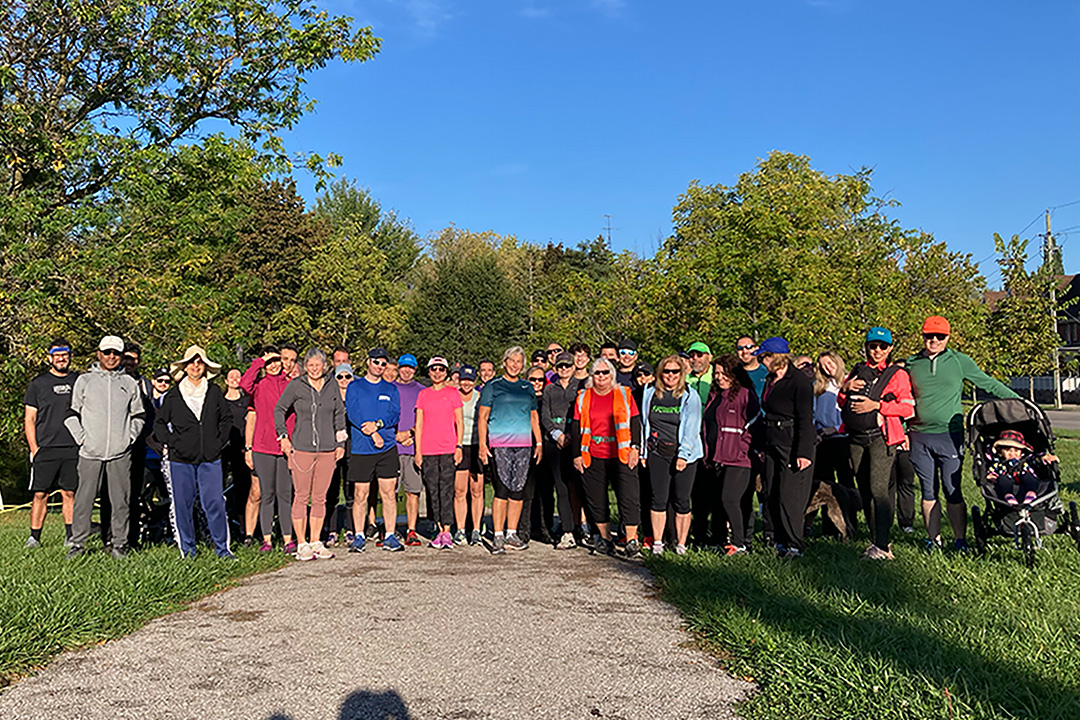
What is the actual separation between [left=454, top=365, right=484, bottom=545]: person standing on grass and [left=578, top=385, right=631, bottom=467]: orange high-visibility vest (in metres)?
1.26

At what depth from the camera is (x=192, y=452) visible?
8586 mm

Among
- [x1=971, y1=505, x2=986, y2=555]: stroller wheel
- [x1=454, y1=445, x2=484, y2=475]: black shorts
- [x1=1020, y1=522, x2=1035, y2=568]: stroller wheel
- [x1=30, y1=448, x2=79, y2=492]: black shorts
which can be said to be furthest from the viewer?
[x1=454, y1=445, x2=484, y2=475]: black shorts

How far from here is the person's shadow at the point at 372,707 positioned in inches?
169

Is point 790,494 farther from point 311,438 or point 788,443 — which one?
point 311,438

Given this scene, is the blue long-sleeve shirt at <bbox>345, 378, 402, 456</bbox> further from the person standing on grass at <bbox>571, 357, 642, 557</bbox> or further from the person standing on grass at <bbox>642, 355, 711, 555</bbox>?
the person standing on grass at <bbox>642, 355, 711, 555</bbox>

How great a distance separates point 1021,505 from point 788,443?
1.89m

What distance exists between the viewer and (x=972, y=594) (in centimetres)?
639

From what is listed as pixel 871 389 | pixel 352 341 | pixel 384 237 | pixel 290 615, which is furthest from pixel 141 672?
pixel 384 237

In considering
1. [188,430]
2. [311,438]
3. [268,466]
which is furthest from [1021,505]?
[188,430]

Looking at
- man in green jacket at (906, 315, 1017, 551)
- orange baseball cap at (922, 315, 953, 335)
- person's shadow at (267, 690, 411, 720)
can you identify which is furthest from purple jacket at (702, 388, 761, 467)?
person's shadow at (267, 690, 411, 720)

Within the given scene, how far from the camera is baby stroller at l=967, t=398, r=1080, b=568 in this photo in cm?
734

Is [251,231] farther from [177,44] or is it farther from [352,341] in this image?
[177,44]

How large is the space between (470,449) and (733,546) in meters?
3.10

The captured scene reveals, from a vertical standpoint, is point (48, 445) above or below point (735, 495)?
above
